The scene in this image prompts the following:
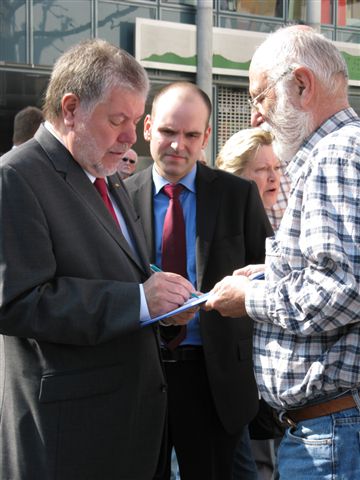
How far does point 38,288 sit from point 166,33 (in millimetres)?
13101

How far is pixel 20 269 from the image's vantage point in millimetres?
2191

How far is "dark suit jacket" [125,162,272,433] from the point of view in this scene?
3148mm

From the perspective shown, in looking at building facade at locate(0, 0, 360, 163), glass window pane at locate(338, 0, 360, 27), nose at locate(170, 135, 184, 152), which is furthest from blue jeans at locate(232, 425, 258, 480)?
→ glass window pane at locate(338, 0, 360, 27)

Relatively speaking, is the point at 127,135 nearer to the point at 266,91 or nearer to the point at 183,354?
the point at 266,91

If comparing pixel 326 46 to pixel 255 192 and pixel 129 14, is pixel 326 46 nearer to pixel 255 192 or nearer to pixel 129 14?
pixel 255 192

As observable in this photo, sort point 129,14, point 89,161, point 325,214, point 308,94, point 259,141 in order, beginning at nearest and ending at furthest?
point 325,214 < point 308,94 < point 89,161 < point 259,141 < point 129,14

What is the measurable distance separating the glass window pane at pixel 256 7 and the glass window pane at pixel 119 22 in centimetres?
210

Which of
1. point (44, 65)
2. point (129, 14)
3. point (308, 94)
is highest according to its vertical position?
point (129, 14)

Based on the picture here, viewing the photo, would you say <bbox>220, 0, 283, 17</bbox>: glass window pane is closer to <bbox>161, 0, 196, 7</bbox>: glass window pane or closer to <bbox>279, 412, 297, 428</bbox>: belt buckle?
<bbox>161, 0, 196, 7</bbox>: glass window pane

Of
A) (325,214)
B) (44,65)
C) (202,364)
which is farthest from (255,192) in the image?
(44,65)

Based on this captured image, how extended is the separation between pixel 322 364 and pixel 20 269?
978mm

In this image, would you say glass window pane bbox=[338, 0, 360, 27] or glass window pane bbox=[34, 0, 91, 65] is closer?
glass window pane bbox=[34, 0, 91, 65]

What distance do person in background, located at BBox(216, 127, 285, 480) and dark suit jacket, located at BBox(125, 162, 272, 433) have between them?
0.96 metres

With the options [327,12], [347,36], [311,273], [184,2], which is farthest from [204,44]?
[311,273]
